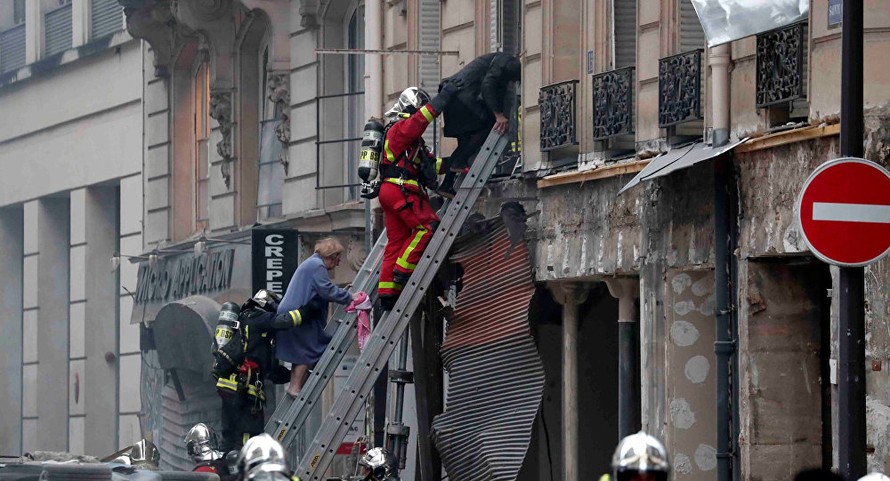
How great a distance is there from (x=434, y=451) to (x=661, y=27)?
513 centimetres

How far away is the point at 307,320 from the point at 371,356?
1365 millimetres

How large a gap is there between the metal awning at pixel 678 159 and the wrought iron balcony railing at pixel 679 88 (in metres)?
0.21

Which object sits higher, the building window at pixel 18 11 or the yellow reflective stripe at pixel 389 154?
the building window at pixel 18 11

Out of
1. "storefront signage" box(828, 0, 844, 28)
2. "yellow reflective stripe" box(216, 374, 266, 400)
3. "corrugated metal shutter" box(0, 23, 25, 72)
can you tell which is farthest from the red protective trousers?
"corrugated metal shutter" box(0, 23, 25, 72)

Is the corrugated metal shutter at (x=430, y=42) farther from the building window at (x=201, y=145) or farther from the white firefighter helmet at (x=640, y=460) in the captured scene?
the white firefighter helmet at (x=640, y=460)

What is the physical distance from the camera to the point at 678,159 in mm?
14680

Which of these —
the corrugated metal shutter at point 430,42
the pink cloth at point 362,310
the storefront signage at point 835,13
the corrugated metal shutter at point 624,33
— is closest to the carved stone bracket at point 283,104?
the corrugated metal shutter at point 430,42

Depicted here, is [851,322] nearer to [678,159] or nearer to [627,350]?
[678,159]

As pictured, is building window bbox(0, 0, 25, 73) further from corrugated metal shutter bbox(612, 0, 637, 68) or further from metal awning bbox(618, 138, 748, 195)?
metal awning bbox(618, 138, 748, 195)

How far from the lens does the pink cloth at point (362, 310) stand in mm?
17766

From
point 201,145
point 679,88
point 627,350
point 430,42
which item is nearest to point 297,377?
point 627,350

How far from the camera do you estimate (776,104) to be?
1383cm

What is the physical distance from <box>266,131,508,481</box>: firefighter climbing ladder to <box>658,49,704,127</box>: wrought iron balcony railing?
2369 millimetres

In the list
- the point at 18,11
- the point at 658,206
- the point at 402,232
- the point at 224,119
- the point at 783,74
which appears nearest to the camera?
the point at 783,74
